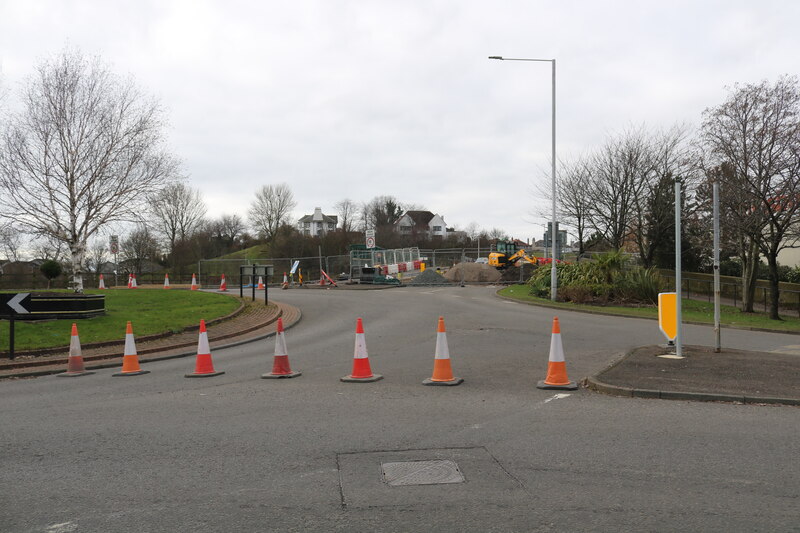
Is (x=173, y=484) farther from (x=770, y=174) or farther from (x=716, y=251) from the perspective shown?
(x=770, y=174)

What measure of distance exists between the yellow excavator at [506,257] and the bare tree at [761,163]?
645 inches

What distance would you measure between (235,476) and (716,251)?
355 inches

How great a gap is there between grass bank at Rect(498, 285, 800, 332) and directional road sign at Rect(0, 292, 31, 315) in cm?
1794

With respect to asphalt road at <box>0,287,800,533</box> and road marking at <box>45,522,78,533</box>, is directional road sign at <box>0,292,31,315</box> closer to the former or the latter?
asphalt road at <box>0,287,800,533</box>

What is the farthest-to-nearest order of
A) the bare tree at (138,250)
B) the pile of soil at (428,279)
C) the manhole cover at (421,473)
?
the bare tree at (138,250)
the pile of soil at (428,279)
the manhole cover at (421,473)

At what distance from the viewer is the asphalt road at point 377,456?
4.13 m

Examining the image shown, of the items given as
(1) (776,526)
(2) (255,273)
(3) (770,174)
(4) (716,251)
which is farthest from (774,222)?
(1) (776,526)

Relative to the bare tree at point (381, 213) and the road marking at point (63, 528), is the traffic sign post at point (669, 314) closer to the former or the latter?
the road marking at point (63, 528)

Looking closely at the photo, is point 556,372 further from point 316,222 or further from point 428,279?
point 316,222

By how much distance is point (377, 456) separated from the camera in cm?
552

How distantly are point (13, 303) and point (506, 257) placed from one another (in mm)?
32727

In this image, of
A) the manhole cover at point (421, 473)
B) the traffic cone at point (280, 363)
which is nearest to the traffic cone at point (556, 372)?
the manhole cover at point (421, 473)

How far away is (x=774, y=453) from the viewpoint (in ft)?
18.0

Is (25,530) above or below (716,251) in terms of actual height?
below
